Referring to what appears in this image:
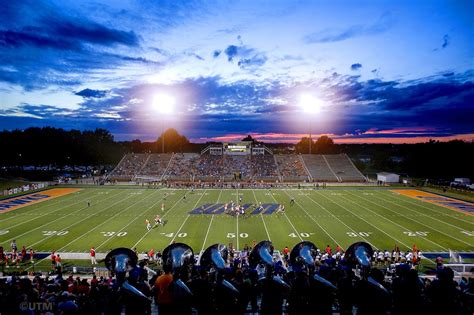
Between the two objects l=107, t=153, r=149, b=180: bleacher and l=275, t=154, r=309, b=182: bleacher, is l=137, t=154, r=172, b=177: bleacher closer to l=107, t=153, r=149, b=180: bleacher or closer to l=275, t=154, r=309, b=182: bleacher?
l=107, t=153, r=149, b=180: bleacher

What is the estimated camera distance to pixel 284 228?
84.6ft

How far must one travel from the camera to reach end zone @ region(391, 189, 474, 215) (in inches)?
1345

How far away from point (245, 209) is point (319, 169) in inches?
1505

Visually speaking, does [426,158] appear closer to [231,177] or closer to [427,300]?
[231,177]

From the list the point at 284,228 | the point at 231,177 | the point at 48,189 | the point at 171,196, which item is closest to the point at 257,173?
the point at 231,177

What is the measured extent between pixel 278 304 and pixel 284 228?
20411mm

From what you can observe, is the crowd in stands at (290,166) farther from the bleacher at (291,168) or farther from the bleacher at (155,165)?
the bleacher at (155,165)

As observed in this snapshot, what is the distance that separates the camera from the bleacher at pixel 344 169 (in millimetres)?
63031

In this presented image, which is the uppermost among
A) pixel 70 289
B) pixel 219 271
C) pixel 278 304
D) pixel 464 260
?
pixel 219 271

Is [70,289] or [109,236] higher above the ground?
[70,289]

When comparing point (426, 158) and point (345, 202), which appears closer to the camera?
point (345, 202)

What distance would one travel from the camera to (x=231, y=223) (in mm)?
27312

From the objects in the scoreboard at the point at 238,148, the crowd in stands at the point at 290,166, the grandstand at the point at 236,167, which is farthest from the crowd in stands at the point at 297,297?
the scoreboard at the point at 238,148

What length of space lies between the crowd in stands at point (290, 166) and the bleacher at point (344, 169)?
6.31m
